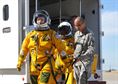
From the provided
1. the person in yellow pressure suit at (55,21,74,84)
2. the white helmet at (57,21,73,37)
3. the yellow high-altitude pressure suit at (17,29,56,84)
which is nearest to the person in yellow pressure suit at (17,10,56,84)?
the yellow high-altitude pressure suit at (17,29,56,84)

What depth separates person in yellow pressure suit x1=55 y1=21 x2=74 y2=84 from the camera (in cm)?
Answer: 849

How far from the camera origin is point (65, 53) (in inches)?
334

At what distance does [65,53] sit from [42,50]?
0.39 metres

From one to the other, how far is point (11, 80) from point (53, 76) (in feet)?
7.23

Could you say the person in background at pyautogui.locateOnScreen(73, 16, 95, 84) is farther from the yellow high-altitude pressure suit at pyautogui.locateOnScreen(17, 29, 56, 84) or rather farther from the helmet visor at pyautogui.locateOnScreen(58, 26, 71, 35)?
the yellow high-altitude pressure suit at pyautogui.locateOnScreen(17, 29, 56, 84)

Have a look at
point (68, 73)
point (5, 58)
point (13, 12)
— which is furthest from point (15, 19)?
point (68, 73)

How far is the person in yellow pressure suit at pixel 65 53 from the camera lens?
27.8 feet

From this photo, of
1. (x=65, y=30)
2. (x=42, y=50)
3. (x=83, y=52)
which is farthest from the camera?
(x=65, y=30)

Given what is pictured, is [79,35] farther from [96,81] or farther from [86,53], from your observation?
[96,81]

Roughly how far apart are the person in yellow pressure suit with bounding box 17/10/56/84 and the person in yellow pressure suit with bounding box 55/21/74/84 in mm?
192

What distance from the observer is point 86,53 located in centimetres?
872

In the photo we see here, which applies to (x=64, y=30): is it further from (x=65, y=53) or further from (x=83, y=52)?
(x=65, y=53)

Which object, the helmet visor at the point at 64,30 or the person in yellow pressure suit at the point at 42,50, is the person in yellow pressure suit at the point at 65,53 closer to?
the helmet visor at the point at 64,30

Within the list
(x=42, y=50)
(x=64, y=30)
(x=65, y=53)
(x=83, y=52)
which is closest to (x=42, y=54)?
(x=42, y=50)
